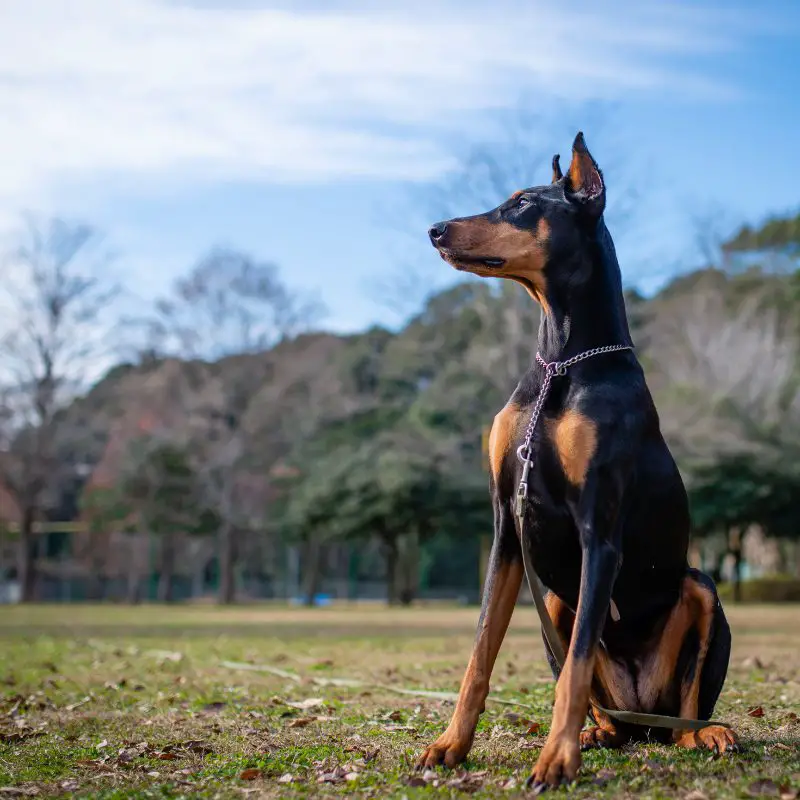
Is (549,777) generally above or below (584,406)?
below

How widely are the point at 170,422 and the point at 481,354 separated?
723 inches

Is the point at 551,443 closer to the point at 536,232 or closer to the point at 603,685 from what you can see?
the point at 536,232

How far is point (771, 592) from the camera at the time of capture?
39.1m

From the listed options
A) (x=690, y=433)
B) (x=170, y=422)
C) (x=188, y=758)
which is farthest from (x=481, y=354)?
(x=188, y=758)

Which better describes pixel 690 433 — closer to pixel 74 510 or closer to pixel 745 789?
pixel 745 789

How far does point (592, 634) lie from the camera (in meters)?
4.39

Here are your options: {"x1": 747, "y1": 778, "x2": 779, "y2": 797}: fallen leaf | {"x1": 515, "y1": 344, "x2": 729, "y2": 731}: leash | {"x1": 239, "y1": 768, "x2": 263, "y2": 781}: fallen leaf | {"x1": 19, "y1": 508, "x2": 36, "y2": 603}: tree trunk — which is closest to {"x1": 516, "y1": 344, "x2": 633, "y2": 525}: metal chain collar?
{"x1": 515, "y1": 344, "x2": 729, "y2": 731}: leash

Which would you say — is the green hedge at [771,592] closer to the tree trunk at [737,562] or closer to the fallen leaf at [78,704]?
the tree trunk at [737,562]

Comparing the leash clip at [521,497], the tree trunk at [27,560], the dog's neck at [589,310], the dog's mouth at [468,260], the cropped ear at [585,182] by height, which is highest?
the cropped ear at [585,182]

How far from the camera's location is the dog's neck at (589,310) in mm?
4836

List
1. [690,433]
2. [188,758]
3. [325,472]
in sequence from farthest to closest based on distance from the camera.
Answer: [325,472], [690,433], [188,758]

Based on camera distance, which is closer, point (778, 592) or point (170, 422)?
point (778, 592)

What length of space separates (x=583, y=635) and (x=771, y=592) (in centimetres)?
3716

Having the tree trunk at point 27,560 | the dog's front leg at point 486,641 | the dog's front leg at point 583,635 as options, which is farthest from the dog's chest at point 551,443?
the tree trunk at point 27,560
